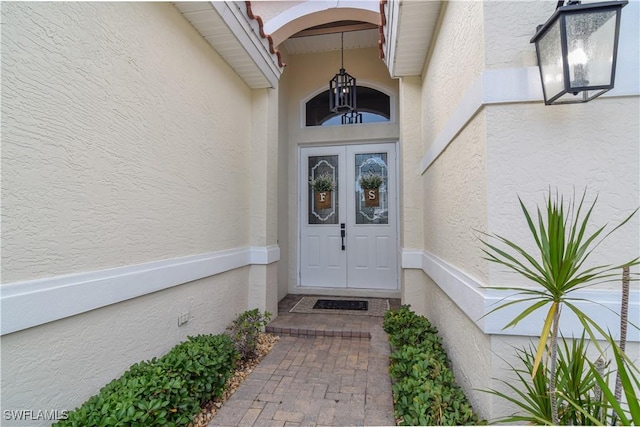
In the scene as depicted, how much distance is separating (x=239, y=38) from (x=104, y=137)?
5.69ft

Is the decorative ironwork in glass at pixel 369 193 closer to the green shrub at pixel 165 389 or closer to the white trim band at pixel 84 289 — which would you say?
the white trim band at pixel 84 289

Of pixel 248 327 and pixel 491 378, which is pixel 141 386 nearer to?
pixel 248 327

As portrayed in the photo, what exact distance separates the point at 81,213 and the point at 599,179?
2.71 metres

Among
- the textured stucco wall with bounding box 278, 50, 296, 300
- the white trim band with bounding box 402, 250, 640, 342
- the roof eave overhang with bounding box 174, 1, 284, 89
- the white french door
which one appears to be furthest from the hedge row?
the roof eave overhang with bounding box 174, 1, 284, 89

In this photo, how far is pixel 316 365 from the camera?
281cm

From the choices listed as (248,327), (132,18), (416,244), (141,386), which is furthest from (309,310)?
(132,18)

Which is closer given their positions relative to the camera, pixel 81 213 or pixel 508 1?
pixel 508 1

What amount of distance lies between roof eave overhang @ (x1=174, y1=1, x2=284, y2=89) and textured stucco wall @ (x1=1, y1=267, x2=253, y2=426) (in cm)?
234

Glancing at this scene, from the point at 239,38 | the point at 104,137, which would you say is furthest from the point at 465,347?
the point at 239,38

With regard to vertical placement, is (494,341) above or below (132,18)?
below

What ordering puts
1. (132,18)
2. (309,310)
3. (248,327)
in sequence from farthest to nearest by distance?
(309,310) < (248,327) < (132,18)

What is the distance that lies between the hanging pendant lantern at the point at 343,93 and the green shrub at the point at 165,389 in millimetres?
3285

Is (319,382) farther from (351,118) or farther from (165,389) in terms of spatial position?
(351,118)

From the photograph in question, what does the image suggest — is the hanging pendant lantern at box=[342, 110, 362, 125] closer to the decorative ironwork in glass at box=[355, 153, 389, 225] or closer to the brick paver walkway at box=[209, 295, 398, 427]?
the decorative ironwork in glass at box=[355, 153, 389, 225]
